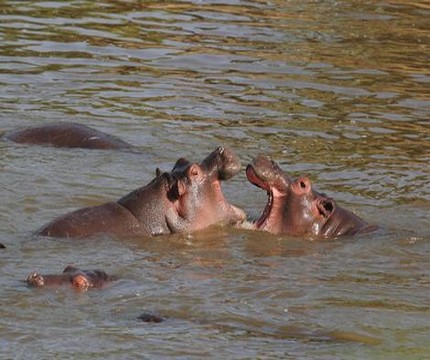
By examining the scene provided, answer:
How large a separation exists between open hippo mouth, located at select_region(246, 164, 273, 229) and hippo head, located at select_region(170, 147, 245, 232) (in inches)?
5.8

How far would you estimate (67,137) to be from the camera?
11.5m

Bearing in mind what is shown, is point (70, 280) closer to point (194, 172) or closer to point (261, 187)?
point (194, 172)

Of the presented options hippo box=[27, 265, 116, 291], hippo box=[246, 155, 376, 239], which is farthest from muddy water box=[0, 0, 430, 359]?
hippo box=[246, 155, 376, 239]

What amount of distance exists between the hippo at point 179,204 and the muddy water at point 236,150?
112 millimetres

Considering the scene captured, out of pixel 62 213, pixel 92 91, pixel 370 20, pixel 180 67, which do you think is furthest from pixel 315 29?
pixel 62 213

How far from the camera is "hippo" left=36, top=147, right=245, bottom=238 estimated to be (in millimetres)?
9242

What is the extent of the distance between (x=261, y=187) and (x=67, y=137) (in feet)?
8.43

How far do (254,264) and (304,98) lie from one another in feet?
17.1

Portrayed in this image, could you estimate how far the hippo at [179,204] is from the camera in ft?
30.3

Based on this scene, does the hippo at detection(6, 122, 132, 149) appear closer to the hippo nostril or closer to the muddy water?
the muddy water

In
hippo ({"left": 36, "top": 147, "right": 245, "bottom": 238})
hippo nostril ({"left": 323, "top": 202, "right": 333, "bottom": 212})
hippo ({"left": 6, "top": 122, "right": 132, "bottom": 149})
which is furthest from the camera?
hippo ({"left": 6, "top": 122, "right": 132, "bottom": 149})

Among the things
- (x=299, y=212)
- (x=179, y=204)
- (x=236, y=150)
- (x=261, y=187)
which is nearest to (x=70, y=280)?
(x=179, y=204)

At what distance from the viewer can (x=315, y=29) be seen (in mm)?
17047

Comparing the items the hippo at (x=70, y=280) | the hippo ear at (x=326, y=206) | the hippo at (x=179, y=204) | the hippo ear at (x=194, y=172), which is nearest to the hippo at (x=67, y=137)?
the hippo at (x=179, y=204)
